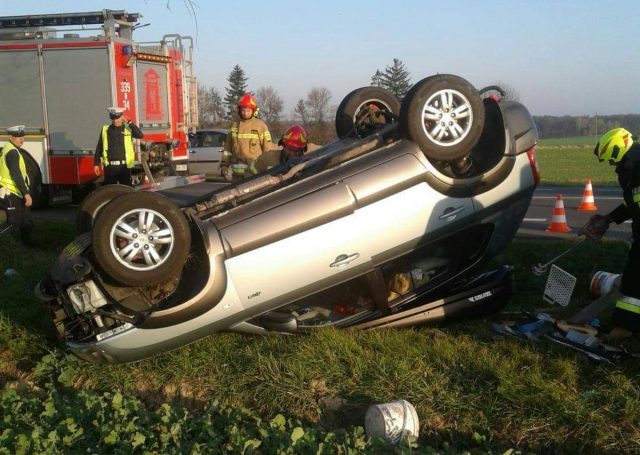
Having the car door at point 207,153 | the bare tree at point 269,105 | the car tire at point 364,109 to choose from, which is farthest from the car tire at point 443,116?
the bare tree at point 269,105

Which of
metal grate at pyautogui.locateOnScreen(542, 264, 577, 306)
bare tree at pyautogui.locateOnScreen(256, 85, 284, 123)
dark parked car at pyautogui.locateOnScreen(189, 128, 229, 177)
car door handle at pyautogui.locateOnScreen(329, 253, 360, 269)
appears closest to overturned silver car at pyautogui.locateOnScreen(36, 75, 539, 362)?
car door handle at pyautogui.locateOnScreen(329, 253, 360, 269)

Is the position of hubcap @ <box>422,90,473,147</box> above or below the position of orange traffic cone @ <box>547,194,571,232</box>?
above

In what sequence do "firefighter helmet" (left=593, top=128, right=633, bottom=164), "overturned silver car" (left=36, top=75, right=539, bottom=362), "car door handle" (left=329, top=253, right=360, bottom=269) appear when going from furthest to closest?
"firefighter helmet" (left=593, top=128, right=633, bottom=164) < "car door handle" (left=329, top=253, right=360, bottom=269) < "overturned silver car" (left=36, top=75, right=539, bottom=362)

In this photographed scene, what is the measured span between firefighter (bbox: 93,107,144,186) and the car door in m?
9.24

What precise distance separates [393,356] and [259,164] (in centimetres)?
285

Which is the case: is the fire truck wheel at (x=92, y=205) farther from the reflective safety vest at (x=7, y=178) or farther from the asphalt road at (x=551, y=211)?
the reflective safety vest at (x=7, y=178)

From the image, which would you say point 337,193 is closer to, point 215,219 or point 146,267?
point 215,219

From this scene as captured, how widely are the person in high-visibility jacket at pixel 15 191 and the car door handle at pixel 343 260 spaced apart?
5.38m

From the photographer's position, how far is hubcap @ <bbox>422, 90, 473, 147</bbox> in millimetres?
4473

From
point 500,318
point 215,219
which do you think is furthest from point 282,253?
point 500,318

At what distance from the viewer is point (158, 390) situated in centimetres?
442

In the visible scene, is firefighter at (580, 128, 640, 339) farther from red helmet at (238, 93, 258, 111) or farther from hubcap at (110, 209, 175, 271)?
red helmet at (238, 93, 258, 111)

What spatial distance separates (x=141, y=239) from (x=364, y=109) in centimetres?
250

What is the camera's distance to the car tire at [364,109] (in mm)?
5732
